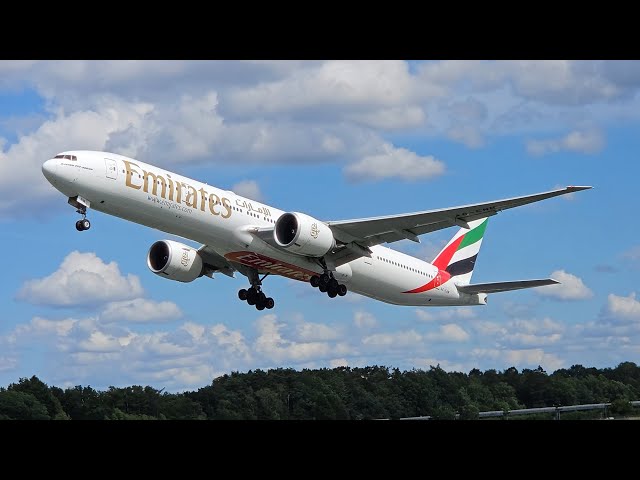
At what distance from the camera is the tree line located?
4753cm

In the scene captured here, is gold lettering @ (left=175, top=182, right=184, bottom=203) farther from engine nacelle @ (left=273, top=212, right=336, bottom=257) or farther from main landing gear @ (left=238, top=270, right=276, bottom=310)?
main landing gear @ (left=238, top=270, right=276, bottom=310)

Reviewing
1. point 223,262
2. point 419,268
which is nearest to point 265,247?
point 223,262

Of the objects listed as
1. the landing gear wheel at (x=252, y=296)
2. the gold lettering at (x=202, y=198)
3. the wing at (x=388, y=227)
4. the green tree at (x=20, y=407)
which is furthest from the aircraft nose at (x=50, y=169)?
the green tree at (x=20, y=407)

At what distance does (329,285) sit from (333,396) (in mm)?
9138

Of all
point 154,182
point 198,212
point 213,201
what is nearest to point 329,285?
point 213,201

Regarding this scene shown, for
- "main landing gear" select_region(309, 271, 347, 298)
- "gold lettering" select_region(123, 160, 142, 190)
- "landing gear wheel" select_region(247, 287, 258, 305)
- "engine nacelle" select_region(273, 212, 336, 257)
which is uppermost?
"gold lettering" select_region(123, 160, 142, 190)

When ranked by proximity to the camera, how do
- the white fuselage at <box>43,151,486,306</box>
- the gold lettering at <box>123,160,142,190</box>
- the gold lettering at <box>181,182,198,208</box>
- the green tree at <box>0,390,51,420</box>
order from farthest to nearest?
the green tree at <box>0,390,51,420</box> < the gold lettering at <box>181,182,198,208</box> < the gold lettering at <box>123,160,142,190</box> < the white fuselage at <box>43,151,486,306</box>

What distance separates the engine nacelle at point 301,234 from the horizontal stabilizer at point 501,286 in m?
10.1

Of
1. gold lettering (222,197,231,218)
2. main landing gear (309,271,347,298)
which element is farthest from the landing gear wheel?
gold lettering (222,197,231,218)

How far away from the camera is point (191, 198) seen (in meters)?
36.4

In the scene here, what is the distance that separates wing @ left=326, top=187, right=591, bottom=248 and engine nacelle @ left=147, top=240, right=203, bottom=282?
782 centimetres
